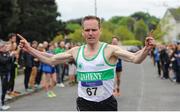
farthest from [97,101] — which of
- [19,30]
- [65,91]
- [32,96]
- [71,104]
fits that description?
[19,30]

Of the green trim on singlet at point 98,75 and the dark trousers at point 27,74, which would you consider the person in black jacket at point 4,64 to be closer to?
the dark trousers at point 27,74

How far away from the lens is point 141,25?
140625 millimetres

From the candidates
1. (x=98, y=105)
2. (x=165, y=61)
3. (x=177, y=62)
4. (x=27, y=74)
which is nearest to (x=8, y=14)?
(x=165, y=61)

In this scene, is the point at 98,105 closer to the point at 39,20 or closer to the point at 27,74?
the point at 27,74

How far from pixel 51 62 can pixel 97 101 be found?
2.45 feet

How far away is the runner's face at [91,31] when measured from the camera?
5.31 m

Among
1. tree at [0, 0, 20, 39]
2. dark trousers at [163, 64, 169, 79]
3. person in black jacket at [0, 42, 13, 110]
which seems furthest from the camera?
tree at [0, 0, 20, 39]

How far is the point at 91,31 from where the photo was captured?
17.4 ft

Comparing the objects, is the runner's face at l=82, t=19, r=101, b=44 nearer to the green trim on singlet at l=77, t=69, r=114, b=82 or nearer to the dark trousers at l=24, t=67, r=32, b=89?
the green trim on singlet at l=77, t=69, r=114, b=82

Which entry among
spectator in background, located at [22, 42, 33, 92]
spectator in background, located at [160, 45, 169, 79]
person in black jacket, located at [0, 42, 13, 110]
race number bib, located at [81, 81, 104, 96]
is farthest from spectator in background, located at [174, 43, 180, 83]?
race number bib, located at [81, 81, 104, 96]

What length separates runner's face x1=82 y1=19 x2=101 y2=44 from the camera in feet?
17.4

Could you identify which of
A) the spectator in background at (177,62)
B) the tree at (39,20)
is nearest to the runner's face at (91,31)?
the spectator in background at (177,62)

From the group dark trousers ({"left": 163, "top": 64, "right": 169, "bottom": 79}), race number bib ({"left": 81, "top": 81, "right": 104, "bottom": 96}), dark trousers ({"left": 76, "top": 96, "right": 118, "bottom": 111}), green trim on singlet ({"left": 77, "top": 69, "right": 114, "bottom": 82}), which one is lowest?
dark trousers ({"left": 163, "top": 64, "right": 169, "bottom": 79})

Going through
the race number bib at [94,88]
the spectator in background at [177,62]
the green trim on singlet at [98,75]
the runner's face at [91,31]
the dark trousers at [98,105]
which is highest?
the runner's face at [91,31]
